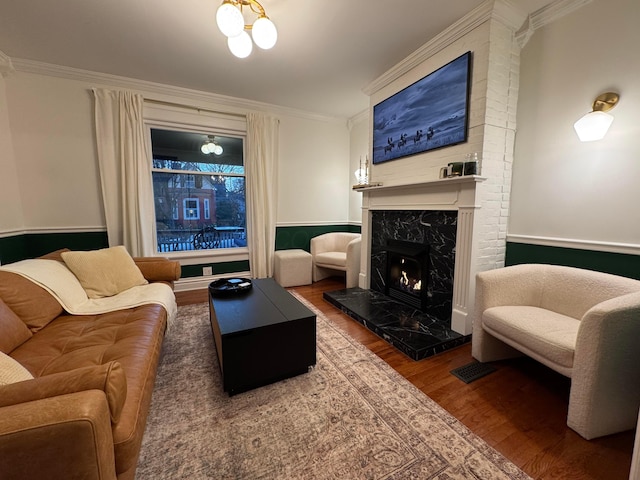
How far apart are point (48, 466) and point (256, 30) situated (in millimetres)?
→ 2296

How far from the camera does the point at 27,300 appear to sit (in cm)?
155

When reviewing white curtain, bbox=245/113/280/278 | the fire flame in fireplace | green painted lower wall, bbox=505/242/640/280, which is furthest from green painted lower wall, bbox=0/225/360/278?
green painted lower wall, bbox=505/242/640/280

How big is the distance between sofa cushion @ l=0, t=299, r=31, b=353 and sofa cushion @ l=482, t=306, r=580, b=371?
109 inches

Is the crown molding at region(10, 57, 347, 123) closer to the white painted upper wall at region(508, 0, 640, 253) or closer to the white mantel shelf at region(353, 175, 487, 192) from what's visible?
the white mantel shelf at region(353, 175, 487, 192)

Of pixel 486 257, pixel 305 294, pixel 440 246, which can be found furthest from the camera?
pixel 305 294

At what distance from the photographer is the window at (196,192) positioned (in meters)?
3.56

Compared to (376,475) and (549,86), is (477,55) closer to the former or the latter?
(549,86)

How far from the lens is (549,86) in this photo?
6.73 feet

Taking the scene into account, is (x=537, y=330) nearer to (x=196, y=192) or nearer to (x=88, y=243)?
(x=196, y=192)

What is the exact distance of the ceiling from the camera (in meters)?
2.01

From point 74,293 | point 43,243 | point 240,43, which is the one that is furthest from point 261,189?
point 43,243

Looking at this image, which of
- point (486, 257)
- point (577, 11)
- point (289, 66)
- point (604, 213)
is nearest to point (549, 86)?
point (577, 11)

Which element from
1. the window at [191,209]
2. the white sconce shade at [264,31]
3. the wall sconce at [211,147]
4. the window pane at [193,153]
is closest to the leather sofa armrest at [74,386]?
the white sconce shade at [264,31]

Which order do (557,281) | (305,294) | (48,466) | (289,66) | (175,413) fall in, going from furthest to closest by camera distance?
(305,294)
(289,66)
(557,281)
(175,413)
(48,466)
